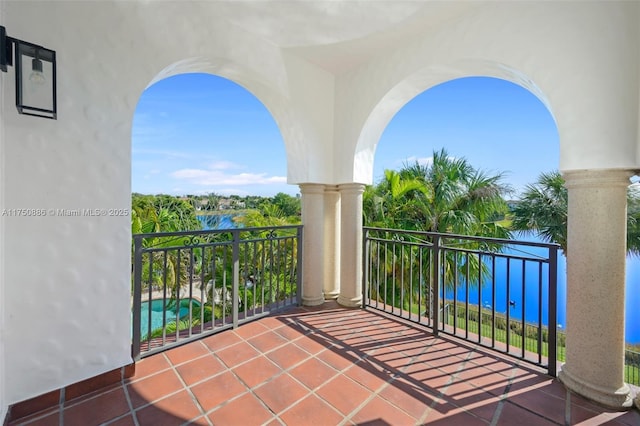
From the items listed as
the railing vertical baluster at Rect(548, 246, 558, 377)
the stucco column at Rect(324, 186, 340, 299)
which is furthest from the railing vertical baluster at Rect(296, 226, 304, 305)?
the railing vertical baluster at Rect(548, 246, 558, 377)

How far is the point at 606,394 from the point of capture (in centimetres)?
184

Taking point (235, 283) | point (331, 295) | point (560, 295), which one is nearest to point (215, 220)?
point (331, 295)

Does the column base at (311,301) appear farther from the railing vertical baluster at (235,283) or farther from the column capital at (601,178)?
the column capital at (601,178)

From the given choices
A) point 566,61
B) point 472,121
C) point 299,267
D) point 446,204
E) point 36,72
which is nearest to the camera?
point 36,72

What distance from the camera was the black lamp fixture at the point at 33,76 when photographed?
5.28ft

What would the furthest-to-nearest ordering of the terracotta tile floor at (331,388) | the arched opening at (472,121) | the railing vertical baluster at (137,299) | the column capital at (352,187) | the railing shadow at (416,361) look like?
the arched opening at (472,121) < the column capital at (352,187) < the railing vertical baluster at (137,299) < the railing shadow at (416,361) < the terracotta tile floor at (331,388)

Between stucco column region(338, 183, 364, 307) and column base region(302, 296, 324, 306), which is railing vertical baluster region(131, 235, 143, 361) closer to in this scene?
column base region(302, 296, 324, 306)

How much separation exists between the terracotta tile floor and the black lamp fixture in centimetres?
180

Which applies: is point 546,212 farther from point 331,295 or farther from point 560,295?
point 331,295

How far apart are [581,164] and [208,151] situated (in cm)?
2250

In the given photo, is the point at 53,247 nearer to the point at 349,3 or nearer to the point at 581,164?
the point at 349,3

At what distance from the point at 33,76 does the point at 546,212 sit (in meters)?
9.40

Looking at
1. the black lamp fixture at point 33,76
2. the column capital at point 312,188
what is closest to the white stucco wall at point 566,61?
the column capital at point 312,188

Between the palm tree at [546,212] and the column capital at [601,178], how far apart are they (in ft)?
20.6
